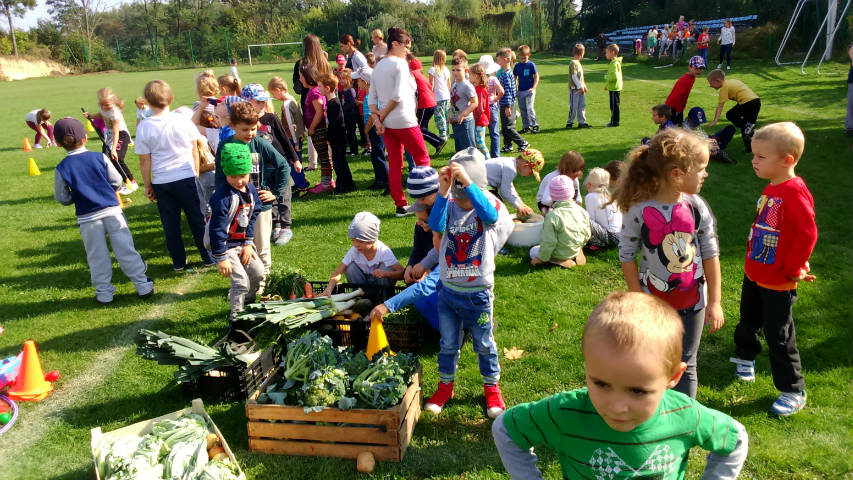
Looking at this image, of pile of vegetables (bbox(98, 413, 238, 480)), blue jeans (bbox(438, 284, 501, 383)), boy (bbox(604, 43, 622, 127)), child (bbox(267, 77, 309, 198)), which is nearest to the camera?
pile of vegetables (bbox(98, 413, 238, 480))

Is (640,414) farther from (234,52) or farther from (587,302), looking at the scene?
(234,52)

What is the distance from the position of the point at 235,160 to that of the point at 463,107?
6.62 metres

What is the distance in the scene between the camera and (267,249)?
606 centimetres

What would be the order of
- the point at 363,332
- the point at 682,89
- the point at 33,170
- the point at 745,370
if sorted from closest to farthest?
the point at 745,370 → the point at 363,332 → the point at 682,89 → the point at 33,170

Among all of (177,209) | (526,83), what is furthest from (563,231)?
(526,83)

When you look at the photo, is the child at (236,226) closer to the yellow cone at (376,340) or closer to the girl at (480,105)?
the yellow cone at (376,340)

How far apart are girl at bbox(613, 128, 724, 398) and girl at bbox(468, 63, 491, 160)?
7867 millimetres

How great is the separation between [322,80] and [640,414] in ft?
30.4

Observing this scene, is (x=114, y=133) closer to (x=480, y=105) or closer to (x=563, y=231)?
(x=480, y=105)

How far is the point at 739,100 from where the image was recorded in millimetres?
11047

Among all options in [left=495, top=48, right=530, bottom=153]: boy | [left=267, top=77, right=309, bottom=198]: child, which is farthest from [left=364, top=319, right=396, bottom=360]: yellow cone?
[left=495, top=48, right=530, bottom=153]: boy

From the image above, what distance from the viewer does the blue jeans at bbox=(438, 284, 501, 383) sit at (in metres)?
3.94

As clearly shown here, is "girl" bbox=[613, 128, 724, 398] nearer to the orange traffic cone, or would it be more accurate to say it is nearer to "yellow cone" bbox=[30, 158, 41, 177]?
the orange traffic cone

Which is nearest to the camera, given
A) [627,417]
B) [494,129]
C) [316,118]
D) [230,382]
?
[627,417]
